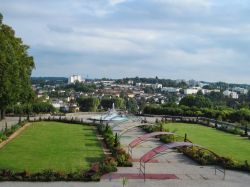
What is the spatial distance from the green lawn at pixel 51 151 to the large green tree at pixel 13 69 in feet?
29.4

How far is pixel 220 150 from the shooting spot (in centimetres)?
3684

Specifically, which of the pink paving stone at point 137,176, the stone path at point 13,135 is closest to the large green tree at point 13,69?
the stone path at point 13,135

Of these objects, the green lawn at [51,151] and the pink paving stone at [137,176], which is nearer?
the pink paving stone at [137,176]

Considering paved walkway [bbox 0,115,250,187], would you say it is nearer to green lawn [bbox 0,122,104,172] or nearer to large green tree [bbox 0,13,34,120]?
green lawn [bbox 0,122,104,172]

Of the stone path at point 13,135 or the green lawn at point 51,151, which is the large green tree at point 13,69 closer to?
the stone path at point 13,135

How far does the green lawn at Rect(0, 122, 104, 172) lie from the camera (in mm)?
27656

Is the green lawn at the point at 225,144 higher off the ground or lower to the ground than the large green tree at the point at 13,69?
lower

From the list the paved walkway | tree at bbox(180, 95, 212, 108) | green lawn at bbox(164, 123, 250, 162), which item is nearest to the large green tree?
green lawn at bbox(164, 123, 250, 162)

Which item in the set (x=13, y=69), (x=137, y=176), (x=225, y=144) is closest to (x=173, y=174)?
(x=137, y=176)

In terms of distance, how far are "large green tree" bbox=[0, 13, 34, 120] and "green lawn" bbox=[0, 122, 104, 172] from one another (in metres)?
8.95

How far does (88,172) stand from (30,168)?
378cm

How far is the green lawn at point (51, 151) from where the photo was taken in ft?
90.7

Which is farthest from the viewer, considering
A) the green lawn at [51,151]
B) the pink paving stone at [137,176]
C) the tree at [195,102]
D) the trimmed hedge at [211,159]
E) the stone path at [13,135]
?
the tree at [195,102]

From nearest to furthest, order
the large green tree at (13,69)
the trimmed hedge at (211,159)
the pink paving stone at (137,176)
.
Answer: the pink paving stone at (137,176)
the trimmed hedge at (211,159)
the large green tree at (13,69)
